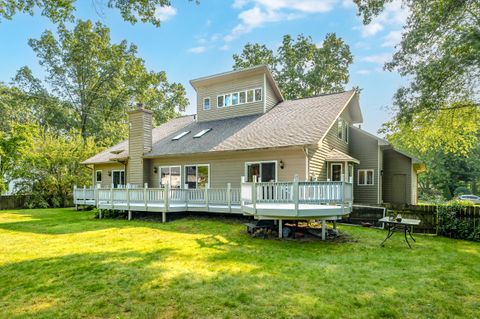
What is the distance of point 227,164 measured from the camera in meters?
13.2

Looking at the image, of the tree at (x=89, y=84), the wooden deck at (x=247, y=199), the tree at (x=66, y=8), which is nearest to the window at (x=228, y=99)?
the wooden deck at (x=247, y=199)

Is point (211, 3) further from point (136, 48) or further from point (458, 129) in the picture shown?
point (136, 48)

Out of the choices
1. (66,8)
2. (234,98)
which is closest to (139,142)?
(234,98)

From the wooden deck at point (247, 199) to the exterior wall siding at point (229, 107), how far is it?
601 centimetres

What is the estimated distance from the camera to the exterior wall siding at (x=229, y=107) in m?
15.8

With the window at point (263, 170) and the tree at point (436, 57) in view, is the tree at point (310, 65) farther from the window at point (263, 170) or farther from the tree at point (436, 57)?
the window at point (263, 170)

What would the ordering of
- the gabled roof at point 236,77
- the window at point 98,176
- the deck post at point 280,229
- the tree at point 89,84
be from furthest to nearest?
the tree at point 89,84 < the window at point 98,176 < the gabled roof at point 236,77 < the deck post at point 280,229

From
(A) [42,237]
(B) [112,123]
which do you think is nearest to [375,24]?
(A) [42,237]

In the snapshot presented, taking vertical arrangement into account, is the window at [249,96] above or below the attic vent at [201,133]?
above

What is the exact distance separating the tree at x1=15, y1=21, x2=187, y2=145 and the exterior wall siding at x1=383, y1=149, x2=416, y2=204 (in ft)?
78.6

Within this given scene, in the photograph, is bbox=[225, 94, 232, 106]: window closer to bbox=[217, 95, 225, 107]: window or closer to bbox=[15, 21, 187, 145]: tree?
bbox=[217, 95, 225, 107]: window

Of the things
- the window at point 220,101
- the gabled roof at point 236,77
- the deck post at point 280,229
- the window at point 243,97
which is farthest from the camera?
the window at point 220,101

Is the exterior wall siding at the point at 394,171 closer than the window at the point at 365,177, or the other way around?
the window at the point at 365,177

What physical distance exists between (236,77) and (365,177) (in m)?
8.86
